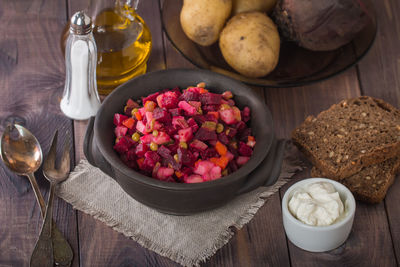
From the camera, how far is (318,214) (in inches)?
58.9

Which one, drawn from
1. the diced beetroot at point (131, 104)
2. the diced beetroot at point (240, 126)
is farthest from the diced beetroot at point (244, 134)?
the diced beetroot at point (131, 104)

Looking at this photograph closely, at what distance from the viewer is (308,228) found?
149cm

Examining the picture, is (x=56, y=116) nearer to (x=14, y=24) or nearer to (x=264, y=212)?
(x=14, y=24)

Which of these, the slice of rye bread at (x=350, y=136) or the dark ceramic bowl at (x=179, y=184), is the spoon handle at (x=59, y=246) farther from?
the slice of rye bread at (x=350, y=136)

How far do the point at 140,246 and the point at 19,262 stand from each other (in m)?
0.33

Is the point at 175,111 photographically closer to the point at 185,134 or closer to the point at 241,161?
the point at 185,134

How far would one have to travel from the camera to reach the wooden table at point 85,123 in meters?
1.59

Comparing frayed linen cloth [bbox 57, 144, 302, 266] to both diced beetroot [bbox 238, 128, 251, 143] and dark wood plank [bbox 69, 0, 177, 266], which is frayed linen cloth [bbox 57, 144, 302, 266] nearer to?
dark wood plank [bbox 69, 0, 177, 266]

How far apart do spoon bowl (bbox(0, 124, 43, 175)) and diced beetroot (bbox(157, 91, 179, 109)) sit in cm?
42

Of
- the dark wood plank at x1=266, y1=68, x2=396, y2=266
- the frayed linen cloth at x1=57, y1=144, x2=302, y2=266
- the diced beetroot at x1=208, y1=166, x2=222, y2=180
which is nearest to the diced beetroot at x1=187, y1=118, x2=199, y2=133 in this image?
the diced beetroot at x1=208, y1=166, x2=222, y2=180

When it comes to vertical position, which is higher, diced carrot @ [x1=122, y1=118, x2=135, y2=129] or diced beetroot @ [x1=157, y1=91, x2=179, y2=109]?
diced beetroot @ [x1=157, y1=91, x2=179, y2=109]

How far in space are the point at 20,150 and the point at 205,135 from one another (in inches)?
22.9

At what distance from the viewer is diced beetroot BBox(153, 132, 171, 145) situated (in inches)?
60.2

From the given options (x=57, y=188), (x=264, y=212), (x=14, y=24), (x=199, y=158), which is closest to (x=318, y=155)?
(x=264, y=212)
